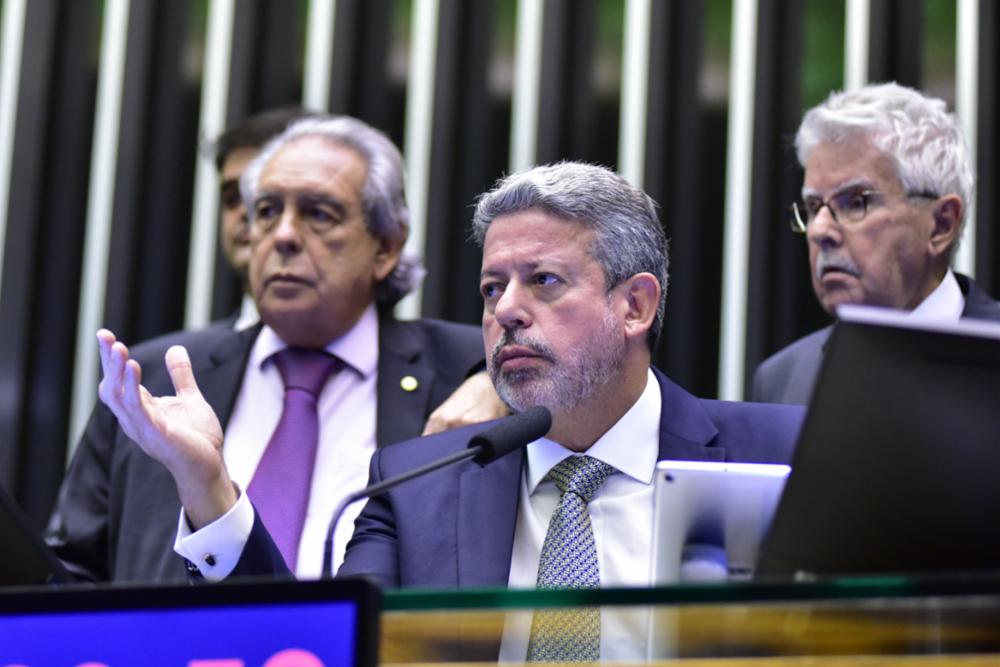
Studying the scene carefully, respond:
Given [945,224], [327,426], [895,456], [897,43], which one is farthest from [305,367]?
[897,43]

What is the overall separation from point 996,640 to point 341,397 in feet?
6.19

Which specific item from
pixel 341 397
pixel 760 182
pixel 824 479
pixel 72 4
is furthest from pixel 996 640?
pixel 72 4

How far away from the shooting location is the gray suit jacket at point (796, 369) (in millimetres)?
2797

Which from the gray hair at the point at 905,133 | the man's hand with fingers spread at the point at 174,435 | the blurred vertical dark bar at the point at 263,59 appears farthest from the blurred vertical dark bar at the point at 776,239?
the man's hand with fingers spread at the point at 174,435

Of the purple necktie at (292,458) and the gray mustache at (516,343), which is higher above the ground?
the gray mustache at (516,343)

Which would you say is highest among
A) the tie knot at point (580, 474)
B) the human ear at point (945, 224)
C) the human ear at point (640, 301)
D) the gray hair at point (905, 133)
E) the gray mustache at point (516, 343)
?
the gray hair at point (905, 133)

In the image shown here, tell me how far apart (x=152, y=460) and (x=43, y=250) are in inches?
56.6

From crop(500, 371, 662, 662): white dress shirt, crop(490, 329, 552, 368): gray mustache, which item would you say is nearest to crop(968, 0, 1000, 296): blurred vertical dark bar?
crop(500, 371, 662, 662): white dress shirt

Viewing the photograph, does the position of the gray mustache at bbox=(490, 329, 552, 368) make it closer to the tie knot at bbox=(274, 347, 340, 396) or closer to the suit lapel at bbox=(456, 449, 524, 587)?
the suit lapel at bbox=(456, 449, 524, 587)

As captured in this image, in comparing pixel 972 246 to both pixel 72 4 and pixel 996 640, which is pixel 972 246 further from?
pixel 996 640

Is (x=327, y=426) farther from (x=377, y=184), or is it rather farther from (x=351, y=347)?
(x=377, y=184)

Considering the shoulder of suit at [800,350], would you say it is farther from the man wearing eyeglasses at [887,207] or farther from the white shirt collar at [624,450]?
the white shirt collar at [624,450]

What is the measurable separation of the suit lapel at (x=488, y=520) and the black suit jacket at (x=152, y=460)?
2.01ft

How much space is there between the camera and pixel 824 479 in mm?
1292
